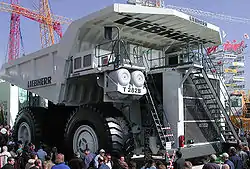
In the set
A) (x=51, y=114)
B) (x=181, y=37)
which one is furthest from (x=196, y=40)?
(x=51, y=114)

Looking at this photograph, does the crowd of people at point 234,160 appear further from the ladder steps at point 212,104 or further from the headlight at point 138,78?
the headlight at point 138,78

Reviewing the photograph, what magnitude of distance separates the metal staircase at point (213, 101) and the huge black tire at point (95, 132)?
2528 mm

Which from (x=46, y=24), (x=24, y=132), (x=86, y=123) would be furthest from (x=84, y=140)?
(x=46, y=24)

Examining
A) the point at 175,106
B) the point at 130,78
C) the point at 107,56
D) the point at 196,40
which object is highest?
the point at 196,40

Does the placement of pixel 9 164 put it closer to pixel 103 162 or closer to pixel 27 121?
pixel 103 162

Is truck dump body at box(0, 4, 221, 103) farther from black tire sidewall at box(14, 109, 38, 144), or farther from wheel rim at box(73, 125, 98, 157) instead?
wheel rim at box(73, 125, 98, 157)

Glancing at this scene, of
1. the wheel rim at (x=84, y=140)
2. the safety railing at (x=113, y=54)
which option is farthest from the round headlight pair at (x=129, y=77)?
the wheel rim at (x=84, y=140)

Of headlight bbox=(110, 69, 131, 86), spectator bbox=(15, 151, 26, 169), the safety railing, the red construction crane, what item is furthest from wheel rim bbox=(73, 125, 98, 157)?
the red construction crane

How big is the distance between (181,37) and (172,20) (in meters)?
1.66

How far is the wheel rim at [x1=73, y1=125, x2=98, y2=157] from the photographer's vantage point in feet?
27.4

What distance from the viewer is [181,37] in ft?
34.1

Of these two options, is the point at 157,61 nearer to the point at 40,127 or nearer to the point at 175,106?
the point at 175,106

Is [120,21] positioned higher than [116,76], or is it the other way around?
[120,21]

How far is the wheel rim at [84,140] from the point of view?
8363 mm
